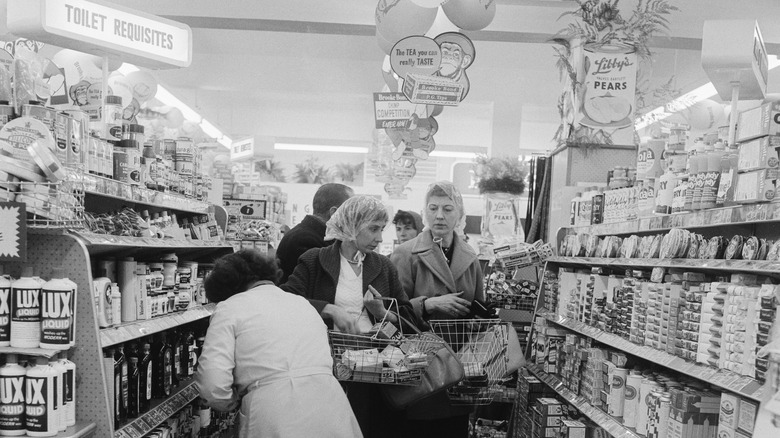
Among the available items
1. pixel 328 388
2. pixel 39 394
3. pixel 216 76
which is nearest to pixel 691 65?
pixel 216 76

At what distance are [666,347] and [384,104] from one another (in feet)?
16.2

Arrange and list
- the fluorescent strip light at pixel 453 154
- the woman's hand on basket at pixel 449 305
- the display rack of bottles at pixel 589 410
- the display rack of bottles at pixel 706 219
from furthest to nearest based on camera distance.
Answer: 1. the fluorescent strip light at pixel 453 154
2. the woman's hand on basket at pixel 449 305
3. the display rack of bottles at pixel 589 410
4. the display rack of bottles at pixel 706 219

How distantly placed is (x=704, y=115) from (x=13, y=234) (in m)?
9.95

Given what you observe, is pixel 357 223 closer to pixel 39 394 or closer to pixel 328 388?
pixel 328 388

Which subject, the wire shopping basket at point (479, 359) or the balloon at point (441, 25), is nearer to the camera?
the wire shopping basket at point (479, 359)

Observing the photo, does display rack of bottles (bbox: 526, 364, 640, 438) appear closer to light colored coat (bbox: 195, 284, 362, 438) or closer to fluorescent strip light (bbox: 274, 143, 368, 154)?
light colored coat (bbox: 195, 284, 362, 438)

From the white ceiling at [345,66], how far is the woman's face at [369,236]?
5917mm

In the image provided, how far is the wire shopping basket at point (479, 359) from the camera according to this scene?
408 centimetres

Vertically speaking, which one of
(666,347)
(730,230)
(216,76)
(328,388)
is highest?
(216,76)

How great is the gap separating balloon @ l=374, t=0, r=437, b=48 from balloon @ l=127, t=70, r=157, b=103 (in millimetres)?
4234

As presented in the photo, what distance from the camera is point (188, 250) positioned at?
4.91m

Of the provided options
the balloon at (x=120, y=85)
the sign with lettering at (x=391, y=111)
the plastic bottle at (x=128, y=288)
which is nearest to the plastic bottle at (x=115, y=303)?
the plastic bottle at (x=128, y=288)

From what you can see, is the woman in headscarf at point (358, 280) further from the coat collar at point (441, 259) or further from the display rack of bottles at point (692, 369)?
the display rack of bottles at point (692, 369)

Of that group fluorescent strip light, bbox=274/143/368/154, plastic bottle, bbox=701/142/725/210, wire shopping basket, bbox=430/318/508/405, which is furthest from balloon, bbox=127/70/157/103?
fluorescent strip light, bbox=274/143/368/154
